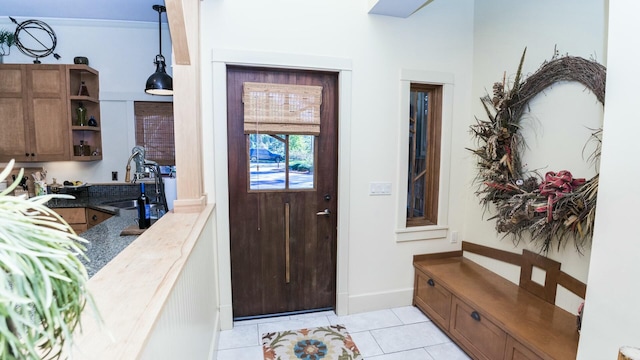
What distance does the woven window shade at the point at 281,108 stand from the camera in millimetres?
2531

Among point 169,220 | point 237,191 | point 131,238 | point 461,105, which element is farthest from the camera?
point 461,105

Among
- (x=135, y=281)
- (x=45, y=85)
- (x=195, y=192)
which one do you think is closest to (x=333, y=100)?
(x=195, y=192)

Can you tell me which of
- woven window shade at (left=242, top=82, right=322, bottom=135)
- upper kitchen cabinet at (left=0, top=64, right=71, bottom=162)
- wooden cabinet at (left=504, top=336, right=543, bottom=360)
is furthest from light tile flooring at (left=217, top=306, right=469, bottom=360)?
upper kitchen cabinet at (left=0, top=64, right=71, bottom=162)

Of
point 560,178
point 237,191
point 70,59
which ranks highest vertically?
point 70,59

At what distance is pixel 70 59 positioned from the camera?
3.72 meters

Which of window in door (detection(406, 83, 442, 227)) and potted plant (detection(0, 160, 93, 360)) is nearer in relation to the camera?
potted plant (detection(0, 160, 93, 360))

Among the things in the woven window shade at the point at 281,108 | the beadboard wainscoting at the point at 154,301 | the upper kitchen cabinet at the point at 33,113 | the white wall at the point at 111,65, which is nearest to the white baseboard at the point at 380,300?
the beadboard wainscoting at the point at 154,301

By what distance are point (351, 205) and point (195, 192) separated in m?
1.32

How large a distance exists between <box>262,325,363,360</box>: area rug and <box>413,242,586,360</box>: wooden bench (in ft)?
2.70

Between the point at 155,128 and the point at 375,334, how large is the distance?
137 inches

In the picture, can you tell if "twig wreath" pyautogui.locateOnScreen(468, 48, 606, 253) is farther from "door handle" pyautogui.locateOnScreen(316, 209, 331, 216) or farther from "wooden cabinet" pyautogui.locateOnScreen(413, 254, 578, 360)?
"door handle" pyautogui.locateOnScreen(316, 209, 331, 216)

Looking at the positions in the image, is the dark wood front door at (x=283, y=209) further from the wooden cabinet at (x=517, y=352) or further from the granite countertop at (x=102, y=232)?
the wooden cabinet at (x=517, y=352)

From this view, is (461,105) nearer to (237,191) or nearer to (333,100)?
(333,100)

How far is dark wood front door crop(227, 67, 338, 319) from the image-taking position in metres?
2.66
